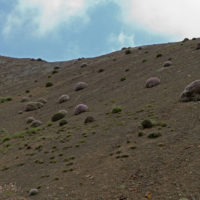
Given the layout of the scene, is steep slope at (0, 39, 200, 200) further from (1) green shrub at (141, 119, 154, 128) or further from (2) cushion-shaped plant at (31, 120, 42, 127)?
(2) cushion-shaped plant at (31, 120, 42, 127)

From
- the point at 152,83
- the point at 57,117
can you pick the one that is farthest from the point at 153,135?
the point at 57,117

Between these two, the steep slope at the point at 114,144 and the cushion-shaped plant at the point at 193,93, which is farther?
the cushion-shaped plant at the point at 193,93

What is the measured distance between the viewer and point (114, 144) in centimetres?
1841

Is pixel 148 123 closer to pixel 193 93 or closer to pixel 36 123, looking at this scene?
pixel 193 93

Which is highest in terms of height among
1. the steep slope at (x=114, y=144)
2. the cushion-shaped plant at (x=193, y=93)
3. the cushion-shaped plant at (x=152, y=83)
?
the cushion-shaped plant at (x=152, y=83)

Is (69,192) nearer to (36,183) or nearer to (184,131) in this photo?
(36,183)

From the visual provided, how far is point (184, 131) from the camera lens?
16.7 meters

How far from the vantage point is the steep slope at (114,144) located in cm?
1267

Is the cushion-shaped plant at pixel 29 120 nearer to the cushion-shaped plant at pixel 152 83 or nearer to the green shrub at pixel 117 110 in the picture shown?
the green shrub at pixel 117 110

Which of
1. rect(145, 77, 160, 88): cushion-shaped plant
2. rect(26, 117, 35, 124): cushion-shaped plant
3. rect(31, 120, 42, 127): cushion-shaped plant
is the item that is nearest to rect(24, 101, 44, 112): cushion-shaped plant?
rect(26, 117, 35, 124): cushion-shaped plant

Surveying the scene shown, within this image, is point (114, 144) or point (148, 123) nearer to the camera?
point (114, 144)

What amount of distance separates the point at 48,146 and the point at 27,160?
7.64 ft

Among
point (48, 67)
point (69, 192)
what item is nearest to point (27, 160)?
point (69, 192)

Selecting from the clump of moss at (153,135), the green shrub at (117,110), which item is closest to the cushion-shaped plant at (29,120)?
the green shrub at (117,110)
